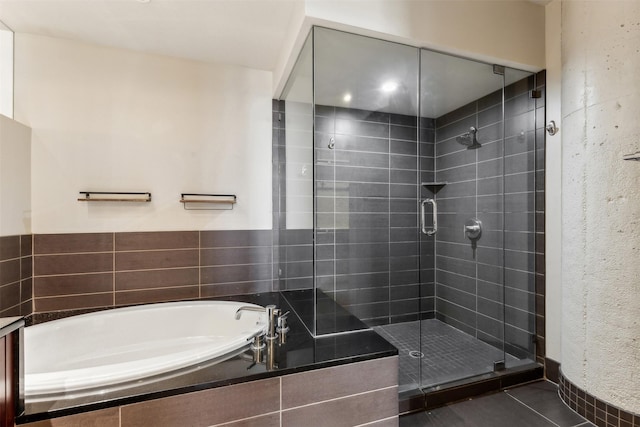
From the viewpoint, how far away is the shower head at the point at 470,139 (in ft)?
8.52

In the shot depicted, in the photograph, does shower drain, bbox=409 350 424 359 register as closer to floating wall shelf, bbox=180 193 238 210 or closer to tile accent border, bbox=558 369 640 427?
tile accent border, bbox=558 369 640 427

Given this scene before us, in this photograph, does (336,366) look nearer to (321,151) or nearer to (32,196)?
(321,151)

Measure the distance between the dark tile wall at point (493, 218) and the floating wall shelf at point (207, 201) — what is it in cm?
176

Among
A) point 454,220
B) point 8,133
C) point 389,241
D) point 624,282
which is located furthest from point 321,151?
point 8,133

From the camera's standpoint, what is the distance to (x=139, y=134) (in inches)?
93.0

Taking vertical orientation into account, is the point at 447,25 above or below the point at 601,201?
above

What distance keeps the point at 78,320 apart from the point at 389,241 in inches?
92.1

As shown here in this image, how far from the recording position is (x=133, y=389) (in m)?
1.22

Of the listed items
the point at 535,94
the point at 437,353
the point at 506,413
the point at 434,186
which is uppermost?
the point at 535,94

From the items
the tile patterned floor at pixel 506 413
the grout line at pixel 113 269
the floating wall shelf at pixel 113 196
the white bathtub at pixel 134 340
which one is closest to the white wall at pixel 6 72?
the floating wall shelf at pixel 113 196

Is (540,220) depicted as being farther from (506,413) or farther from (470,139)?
(506,413)

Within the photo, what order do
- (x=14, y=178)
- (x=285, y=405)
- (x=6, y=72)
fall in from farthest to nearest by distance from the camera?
(x=6, y=72), (x=14, y=178), (x=285, y=405)

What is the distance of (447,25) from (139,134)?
2.41 metres

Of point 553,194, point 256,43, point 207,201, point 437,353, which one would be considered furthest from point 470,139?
point 207,201
